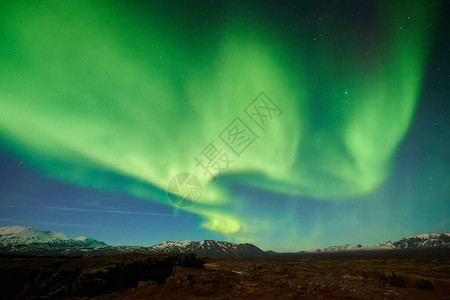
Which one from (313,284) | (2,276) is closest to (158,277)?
(2,276)

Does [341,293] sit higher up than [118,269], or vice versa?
[118,269]

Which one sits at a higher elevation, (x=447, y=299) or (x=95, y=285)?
(x=95, y=285)

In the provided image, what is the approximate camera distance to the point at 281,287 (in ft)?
95.5

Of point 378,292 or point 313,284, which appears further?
point 313,284

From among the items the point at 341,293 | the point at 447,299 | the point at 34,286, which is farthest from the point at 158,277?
the point at 447,299

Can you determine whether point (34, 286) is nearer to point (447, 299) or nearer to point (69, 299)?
point (69, 299)

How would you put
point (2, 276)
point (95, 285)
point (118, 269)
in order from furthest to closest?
point (118, 269) < point (95, 285) < point (2, 276)

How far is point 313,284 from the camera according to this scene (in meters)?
29.6

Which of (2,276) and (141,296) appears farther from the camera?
(141,296)

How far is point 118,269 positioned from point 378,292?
31235 millimetres

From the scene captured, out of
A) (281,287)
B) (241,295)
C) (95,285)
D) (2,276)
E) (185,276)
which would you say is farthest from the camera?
Result: (185,276)

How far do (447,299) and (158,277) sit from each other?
116 feet

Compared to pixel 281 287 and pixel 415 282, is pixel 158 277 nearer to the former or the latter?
pixel 281 287

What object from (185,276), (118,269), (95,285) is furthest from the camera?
(185,276)
